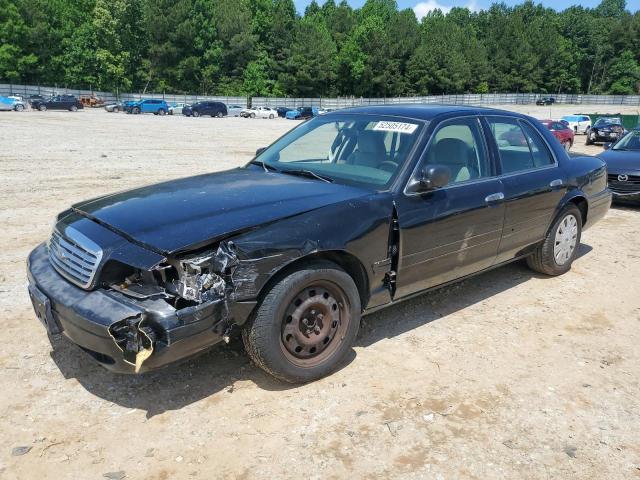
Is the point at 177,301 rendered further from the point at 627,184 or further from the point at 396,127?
the point at 627,184

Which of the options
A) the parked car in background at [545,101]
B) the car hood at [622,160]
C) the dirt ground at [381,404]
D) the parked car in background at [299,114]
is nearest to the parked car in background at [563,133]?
the car hood at [622,160]

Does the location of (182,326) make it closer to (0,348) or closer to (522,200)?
(0,348)

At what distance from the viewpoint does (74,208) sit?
3.75 metres

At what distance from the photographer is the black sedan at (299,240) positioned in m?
2.89

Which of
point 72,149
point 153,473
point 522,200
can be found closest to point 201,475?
point 153,473

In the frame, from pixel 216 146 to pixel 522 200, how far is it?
1668 centimetres

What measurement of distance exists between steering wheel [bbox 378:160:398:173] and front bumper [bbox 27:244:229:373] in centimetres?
169

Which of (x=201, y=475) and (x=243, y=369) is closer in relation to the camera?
(x=201, y=475)

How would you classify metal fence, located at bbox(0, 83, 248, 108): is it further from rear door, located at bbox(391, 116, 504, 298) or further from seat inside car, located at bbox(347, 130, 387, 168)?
rear door, located at bbox(391, 116, 504, 298)

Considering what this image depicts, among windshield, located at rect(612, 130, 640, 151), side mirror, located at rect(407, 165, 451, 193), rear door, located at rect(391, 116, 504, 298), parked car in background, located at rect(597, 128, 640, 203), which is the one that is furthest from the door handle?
windshield, located at rect(612, 130, 640, 151)

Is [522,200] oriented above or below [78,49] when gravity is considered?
below

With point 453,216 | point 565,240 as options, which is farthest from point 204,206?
point 565,240

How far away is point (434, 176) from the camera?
3.71m

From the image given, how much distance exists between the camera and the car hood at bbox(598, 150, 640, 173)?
9523 millimetres
